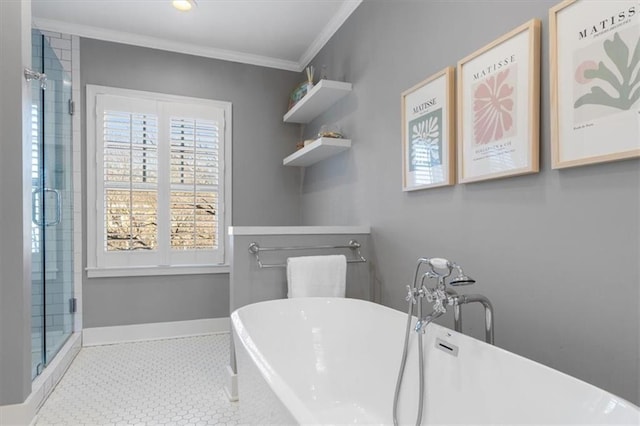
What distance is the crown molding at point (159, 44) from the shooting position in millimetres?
3121

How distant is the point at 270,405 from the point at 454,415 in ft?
2.26

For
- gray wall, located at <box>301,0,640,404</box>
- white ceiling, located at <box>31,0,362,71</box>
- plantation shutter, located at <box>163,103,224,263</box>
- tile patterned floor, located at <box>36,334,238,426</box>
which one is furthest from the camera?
plantation shutter, located at <box>163,103,224,263</box>

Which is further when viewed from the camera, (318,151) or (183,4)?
(318,151)

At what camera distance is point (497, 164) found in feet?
5.13

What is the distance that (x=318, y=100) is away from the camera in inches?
121

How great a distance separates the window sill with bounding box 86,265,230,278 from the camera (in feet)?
10.7

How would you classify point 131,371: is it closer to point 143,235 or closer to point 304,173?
point 143,235

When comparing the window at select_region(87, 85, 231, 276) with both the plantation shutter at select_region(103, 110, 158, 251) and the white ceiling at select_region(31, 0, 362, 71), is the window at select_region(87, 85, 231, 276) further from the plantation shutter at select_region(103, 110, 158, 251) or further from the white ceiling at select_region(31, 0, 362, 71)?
the white ceiling at select_region(31, 0, 362, 71)

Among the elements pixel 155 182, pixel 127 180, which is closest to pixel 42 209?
pixel 127 180

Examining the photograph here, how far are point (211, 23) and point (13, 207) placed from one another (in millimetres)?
2022

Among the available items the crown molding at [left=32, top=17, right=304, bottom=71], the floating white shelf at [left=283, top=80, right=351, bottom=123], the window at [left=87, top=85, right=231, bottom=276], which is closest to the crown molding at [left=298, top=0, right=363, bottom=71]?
the crown molding at [left=32, top=17, right=304, bottom=71]

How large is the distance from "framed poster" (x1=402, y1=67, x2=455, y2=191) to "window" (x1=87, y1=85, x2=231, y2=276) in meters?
2.04

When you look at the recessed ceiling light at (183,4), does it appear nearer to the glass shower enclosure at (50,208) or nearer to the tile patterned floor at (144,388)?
the glass shower enclosure at (50,208)

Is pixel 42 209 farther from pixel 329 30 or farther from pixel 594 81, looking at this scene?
pixel 594 81
